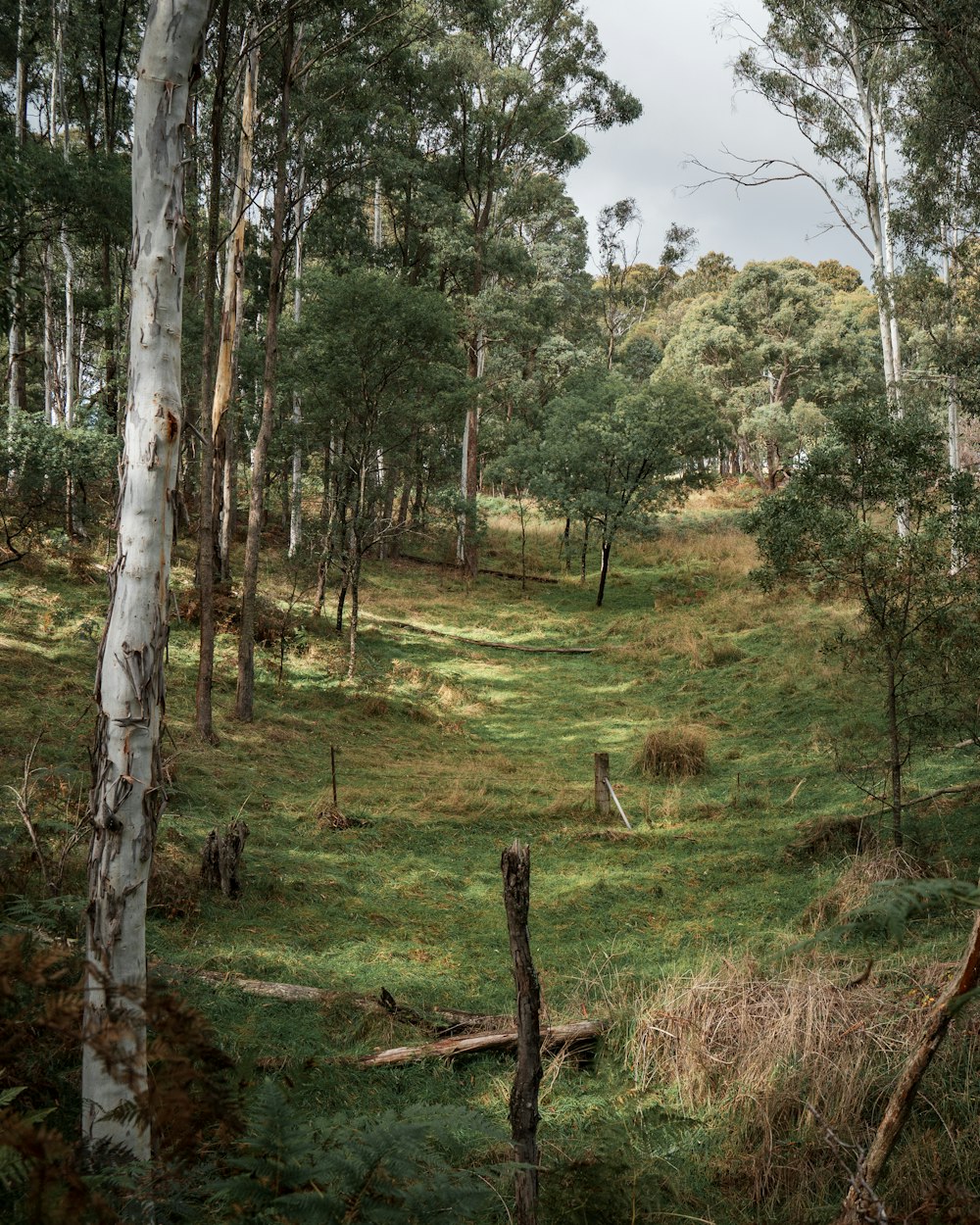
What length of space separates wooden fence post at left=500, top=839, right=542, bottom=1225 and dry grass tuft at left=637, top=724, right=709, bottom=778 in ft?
32.0

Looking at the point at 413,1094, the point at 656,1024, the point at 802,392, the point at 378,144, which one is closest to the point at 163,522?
the point at 413,1094

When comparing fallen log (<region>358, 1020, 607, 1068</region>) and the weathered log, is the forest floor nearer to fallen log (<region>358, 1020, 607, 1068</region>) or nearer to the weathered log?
fallen log (<region>358, 1020, 607, 1068</region>)

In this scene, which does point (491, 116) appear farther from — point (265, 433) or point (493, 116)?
point (265, 433)

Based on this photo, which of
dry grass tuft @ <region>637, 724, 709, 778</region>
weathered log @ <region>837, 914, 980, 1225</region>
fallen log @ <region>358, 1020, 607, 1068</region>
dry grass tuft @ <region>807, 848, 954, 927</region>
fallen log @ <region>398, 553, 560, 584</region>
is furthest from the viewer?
fallen log @ <region>398, 553, 560, 584</region>

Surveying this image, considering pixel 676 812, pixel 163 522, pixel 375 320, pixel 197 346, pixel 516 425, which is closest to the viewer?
pixel 163 522

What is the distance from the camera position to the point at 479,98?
2761cm

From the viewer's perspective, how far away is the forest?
3.06 meters

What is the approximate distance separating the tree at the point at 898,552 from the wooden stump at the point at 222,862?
6.08m

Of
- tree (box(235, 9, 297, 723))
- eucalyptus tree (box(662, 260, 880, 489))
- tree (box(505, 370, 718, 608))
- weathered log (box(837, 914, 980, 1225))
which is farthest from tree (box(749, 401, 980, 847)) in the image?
eucalyptus tree (box(662, 260, 880, 489))

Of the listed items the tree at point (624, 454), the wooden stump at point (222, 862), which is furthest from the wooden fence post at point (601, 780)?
the tree at point (624, 454)

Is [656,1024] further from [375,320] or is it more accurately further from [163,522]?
[375,320]

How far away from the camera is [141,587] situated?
309 cm

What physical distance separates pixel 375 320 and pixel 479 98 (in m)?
13.1

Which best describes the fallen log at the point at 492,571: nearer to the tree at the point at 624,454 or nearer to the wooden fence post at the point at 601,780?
the tree at the point at 624,454
